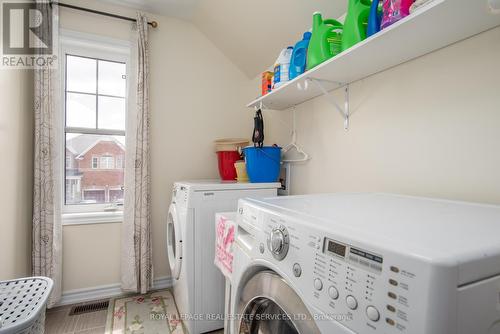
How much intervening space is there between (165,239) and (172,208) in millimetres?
593

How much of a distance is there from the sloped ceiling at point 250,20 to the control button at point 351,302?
160cm

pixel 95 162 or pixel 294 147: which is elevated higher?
pixel 294 147

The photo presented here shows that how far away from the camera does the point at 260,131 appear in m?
1.96

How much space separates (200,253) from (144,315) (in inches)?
31.0

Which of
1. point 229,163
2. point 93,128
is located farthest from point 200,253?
point 93,128

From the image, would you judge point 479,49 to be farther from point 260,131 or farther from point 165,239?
point 165,239

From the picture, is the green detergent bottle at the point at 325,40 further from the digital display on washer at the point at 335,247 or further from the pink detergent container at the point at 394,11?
the digital display on washer at the point at 335,247

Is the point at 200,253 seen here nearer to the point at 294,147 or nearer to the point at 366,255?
the point at 294,147

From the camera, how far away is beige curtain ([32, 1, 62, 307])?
192 cm

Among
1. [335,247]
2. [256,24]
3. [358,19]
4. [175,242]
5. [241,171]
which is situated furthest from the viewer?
[241,171]

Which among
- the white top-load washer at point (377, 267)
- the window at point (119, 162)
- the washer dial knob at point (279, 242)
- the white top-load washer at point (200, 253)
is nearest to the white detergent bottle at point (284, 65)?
the white top-load washer at point (200, 253)

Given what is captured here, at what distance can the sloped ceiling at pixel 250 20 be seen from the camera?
1661mm

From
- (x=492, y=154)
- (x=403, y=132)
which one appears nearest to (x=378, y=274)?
(x=492, y=154)

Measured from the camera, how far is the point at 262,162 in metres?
1.90
